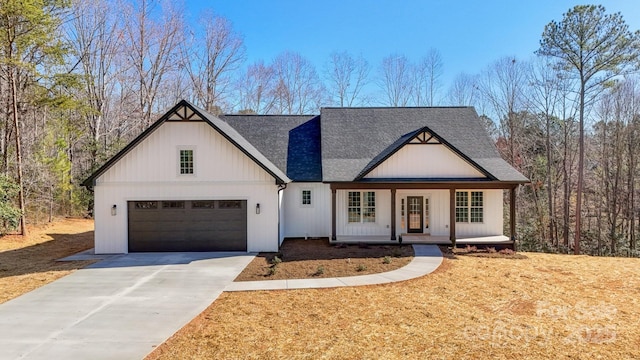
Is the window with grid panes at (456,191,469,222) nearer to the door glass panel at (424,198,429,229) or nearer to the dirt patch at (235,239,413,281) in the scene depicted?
the door glass panel at (424,198,429,229)

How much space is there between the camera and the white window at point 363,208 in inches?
619

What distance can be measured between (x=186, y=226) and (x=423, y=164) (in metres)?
10.2

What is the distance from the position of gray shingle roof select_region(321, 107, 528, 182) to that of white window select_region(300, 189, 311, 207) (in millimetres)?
1550

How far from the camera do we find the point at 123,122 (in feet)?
95.5

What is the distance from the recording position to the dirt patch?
34.5 ft

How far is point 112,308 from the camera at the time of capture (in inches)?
309

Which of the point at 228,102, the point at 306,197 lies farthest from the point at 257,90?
the point at 306,197

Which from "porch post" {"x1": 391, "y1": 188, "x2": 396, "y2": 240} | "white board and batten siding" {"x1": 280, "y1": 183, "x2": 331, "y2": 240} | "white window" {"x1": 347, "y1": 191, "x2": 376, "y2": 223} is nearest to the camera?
"porch post" {"x1": 391, "y1": 188, "x2": 396, "y2": 240}

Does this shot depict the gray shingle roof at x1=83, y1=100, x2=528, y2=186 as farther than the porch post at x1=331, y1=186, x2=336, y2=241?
Yes

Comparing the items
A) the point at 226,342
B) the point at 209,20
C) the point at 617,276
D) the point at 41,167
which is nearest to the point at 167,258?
the point at 226,342

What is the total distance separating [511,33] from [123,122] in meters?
30.4

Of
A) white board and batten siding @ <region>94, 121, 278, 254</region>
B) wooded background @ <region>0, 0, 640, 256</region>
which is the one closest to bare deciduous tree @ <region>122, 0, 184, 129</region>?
wooded background @ <region>0, 0, 640, 256</region>

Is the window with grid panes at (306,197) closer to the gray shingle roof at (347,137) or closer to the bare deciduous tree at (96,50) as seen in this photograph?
the gray shingle roof at (347,137)

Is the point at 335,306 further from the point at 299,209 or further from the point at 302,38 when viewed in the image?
the point at 302,38
